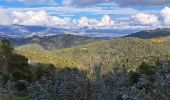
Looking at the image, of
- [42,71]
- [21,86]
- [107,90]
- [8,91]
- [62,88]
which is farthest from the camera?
[42,71]

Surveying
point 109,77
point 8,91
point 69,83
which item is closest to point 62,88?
point 69,83

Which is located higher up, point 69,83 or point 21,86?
point 69,83

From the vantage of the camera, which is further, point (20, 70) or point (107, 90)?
point (20, 70)

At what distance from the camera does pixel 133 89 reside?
13852 mm

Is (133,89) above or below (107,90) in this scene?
above

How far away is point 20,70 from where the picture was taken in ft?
317

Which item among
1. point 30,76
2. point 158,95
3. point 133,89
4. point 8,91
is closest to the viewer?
point 133,89

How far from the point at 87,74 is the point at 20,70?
66.5 metres

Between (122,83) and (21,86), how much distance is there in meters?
55.1

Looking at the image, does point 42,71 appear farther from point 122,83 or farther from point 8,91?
point 122,83

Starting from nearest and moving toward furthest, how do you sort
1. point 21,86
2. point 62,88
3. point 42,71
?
point 62,88, point 21,86, point 42,71

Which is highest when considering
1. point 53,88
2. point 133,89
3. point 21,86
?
point 133,89

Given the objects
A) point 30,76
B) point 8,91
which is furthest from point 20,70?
point 8,91

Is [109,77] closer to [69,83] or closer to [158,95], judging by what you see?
[69,83]
